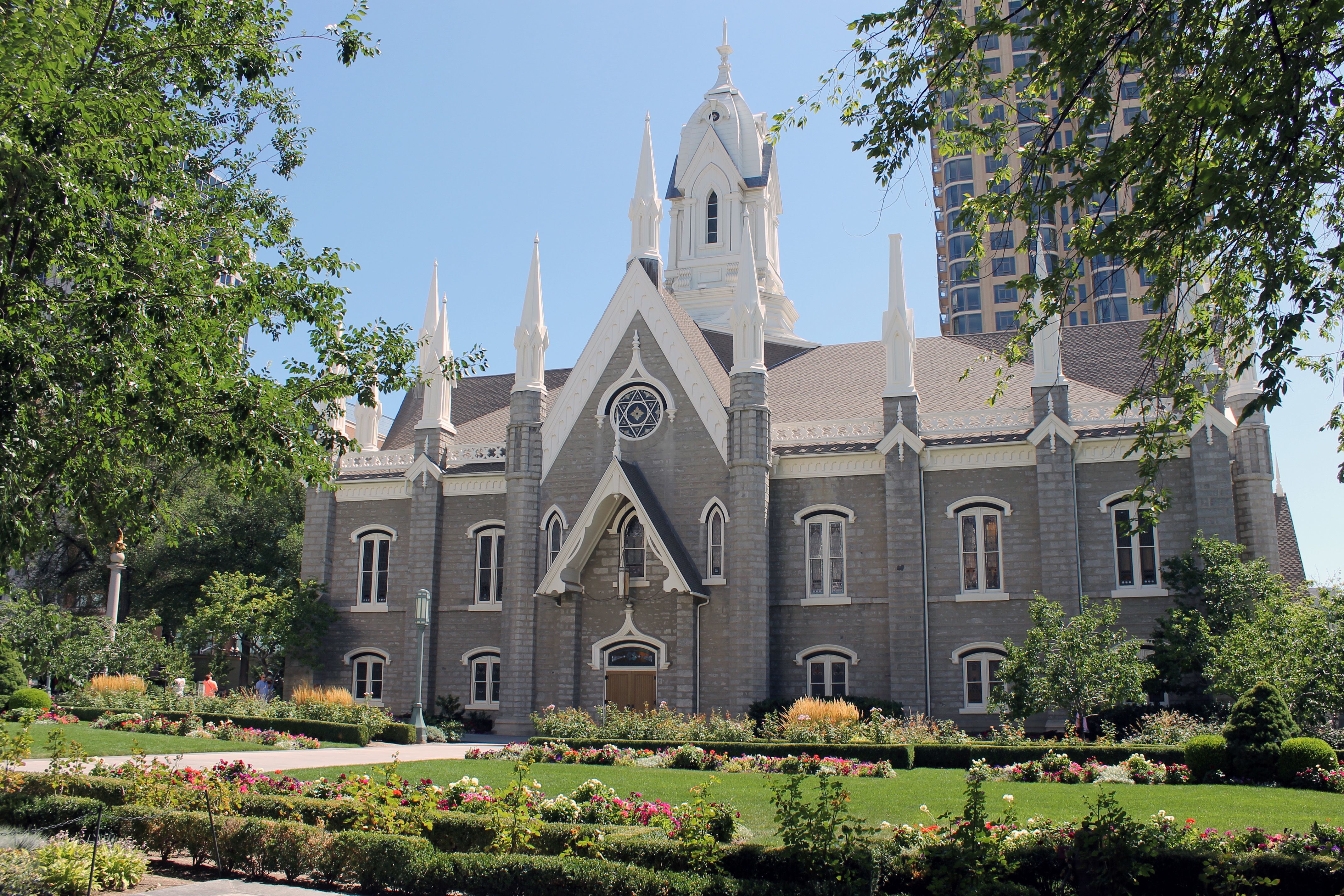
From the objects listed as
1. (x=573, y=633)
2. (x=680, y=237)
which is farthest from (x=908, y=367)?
(x=680, y=237)

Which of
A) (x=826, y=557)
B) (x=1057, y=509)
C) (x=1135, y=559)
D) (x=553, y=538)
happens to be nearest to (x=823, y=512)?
(x=826, y=557)

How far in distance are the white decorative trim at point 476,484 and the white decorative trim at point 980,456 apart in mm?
13715

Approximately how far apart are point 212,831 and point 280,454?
474cm

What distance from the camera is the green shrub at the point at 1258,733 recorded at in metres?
17.3

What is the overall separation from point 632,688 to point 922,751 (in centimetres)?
1196

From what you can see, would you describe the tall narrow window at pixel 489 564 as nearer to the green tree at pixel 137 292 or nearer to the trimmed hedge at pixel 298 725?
the trimmed hedge at pixel 298 725

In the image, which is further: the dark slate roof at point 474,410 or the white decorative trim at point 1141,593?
the dark slate roof at point 474,410

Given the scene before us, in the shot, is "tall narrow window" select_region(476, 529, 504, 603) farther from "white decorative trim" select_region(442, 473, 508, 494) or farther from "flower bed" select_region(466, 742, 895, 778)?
"flower bed" select_region(466, 742, 895, 778)

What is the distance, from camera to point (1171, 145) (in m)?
10.1

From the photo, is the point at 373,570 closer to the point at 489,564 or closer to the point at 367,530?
the point at 367,530

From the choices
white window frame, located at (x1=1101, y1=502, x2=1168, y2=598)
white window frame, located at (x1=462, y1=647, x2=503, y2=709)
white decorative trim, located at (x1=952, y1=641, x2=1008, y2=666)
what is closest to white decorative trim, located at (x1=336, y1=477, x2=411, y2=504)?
white window frame, located at (x1=462, y1=647, x2=503, y2=709)

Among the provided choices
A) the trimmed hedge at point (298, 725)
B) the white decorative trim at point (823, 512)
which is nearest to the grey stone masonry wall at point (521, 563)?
the trimmed hedge at point (298, 725)

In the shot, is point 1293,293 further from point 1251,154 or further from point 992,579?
point 992,579

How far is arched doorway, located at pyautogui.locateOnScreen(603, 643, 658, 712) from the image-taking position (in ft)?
105
